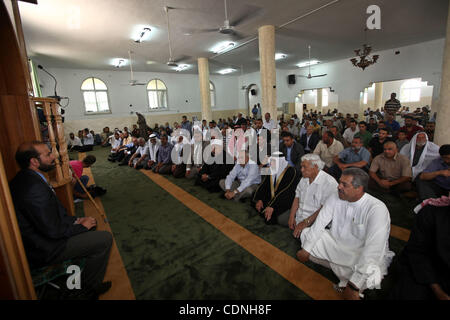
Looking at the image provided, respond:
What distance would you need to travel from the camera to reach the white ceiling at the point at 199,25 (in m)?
5.61

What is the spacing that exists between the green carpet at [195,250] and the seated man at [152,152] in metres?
2.08

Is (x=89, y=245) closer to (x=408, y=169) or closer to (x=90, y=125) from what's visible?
(x=408, y=169)

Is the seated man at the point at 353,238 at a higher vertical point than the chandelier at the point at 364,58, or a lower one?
lower

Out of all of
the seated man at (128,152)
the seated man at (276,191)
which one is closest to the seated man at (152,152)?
the seated man at (128,152)

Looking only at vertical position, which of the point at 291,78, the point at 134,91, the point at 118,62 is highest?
the point at 118,62

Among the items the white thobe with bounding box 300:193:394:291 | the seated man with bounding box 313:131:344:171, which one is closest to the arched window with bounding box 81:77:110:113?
the seated man with bounding box 313:131:344:171

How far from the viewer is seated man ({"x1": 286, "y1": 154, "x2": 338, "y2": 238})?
8.67ft

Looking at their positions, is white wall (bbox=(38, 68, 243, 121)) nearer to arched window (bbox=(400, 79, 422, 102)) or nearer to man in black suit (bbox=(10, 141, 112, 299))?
arched window (bbox=(400, 79, 422, 102))

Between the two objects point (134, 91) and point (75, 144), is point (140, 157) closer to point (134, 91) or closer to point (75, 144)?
point (75, 144)

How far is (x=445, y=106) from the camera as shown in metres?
4.26

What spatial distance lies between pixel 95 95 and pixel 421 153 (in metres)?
14.9

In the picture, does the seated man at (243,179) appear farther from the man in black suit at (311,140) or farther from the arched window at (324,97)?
the arched window at (324,97)

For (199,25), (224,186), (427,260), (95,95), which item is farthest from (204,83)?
(427,260)

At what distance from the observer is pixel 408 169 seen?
384 cm
